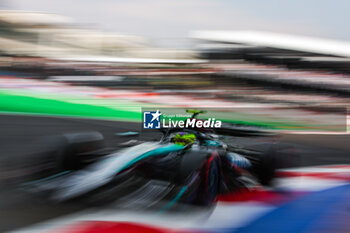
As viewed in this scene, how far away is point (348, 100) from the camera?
769 cm

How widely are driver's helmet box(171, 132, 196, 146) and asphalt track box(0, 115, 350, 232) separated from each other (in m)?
0.14

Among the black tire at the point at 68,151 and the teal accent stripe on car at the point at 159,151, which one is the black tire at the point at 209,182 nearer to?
the teal accent stripe on car at the point at 159,151

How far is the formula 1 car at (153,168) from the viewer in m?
2.42

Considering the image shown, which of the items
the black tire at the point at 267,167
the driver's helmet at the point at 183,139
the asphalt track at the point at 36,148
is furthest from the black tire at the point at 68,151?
the black tire at the point at 267,167

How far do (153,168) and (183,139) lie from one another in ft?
1.17

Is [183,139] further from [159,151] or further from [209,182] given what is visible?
[209,182]

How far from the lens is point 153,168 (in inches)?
103

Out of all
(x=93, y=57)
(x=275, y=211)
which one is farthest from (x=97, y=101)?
(x=275, y=211)

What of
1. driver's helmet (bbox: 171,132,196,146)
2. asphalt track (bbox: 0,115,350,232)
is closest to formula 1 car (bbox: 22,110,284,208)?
driver's helmet (bbox: 171,132,196,146)

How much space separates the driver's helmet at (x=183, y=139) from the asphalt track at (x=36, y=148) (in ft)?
0.46

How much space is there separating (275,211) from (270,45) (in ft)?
17.7

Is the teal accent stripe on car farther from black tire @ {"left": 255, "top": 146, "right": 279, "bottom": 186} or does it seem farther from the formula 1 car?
black tire @ {"left": 255, "top": 146, "right": 279, "bottom": 186}

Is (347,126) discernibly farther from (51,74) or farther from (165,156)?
(51,74)

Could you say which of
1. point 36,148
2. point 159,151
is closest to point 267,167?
point 159,151
